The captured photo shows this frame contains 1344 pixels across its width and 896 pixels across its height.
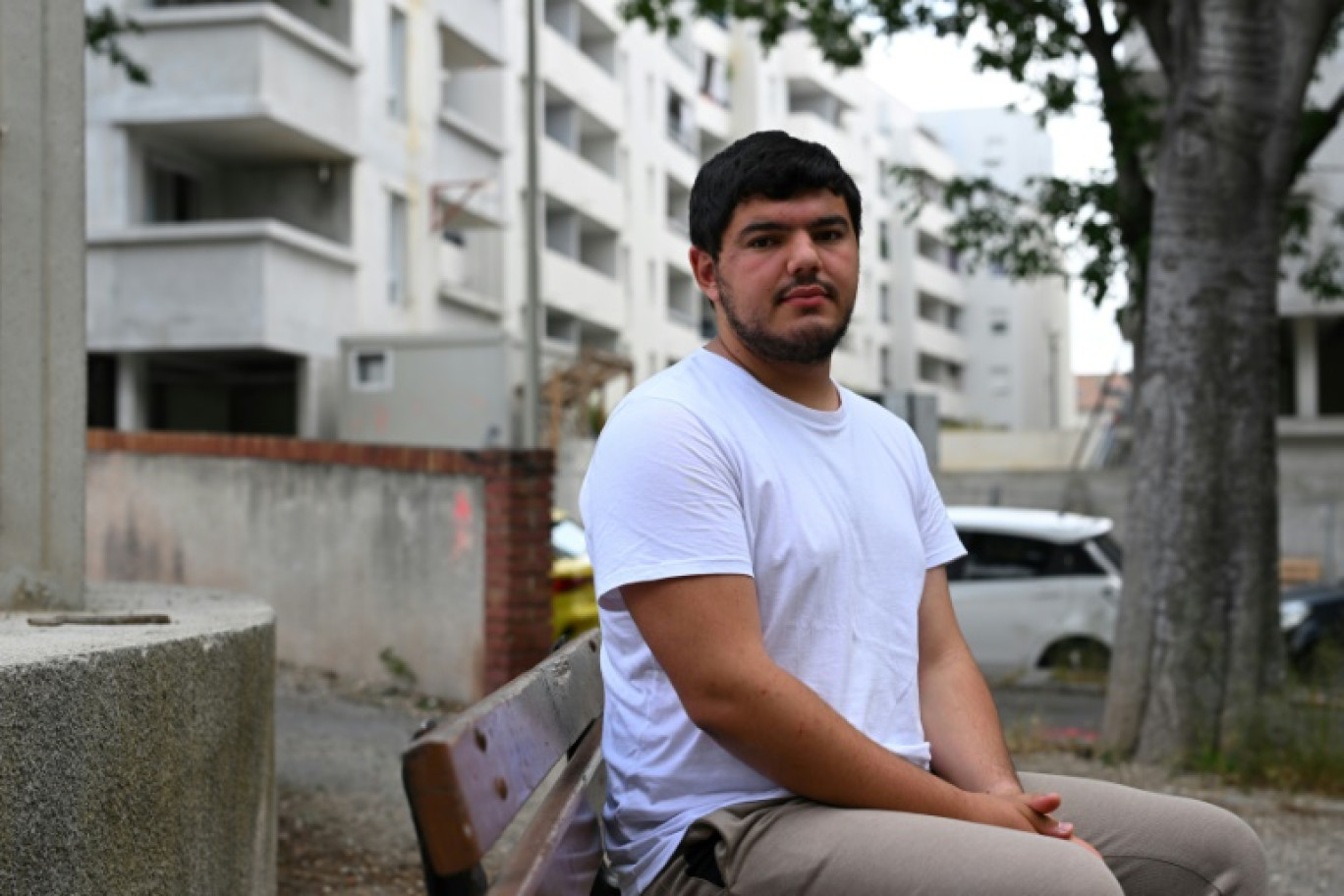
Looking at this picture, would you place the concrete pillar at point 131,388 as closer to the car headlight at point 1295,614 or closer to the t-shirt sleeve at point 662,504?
the car headlight at point 1295,614

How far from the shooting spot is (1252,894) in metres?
3.30

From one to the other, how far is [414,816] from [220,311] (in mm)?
23713

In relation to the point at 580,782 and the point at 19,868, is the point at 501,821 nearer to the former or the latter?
the point at 580,782

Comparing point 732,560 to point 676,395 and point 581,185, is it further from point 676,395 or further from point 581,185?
point 581,185

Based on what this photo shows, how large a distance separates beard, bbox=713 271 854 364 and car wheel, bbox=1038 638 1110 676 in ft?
45.5

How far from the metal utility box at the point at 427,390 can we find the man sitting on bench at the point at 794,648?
23867 mm

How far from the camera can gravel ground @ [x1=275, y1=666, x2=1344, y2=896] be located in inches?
285

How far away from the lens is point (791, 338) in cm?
330

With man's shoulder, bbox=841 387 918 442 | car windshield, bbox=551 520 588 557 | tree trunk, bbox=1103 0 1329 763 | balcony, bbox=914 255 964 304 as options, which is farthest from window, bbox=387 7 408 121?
balcony, bbox=914 255 964 304

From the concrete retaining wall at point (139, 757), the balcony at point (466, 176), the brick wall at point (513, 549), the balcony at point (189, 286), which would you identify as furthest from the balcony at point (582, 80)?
the concrete retaining wall at point (139, 757)

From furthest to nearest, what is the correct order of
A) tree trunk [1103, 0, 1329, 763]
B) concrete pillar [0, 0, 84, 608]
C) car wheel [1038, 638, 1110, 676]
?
car wheel [1038, 638, 1110, 676] < tree trunk [1103, 0, 1329, 763] < concrete pillar [0, 0, 84, 608]

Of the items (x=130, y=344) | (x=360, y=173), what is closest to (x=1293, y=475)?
(x=360, y=173)

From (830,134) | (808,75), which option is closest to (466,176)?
(808,75)

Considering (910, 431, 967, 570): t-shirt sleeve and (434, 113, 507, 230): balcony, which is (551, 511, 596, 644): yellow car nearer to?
(910, 431, 967, 570): t-shirt sleeve
